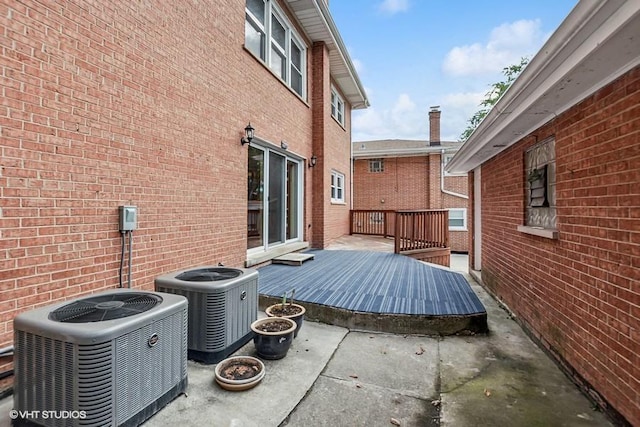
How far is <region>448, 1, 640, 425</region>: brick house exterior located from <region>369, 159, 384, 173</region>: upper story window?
13232mm

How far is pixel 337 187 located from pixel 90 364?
1079 centimetres

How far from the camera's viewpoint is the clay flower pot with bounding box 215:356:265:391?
8.48 ft

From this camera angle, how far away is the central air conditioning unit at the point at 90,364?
1856 mm

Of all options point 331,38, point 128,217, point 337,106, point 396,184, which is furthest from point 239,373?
point 396,184

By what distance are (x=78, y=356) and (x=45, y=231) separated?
4.59ft

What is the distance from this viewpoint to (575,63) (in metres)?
2.25

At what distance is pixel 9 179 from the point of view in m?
2.45

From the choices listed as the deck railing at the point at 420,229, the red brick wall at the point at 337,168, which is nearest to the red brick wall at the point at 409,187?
the red brick wall at the point at 337,168

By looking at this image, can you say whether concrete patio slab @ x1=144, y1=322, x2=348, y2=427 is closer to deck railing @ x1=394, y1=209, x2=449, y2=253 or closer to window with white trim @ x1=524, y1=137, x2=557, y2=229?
window with white trim @ x1=524, y1=137, x2=557, y2=229

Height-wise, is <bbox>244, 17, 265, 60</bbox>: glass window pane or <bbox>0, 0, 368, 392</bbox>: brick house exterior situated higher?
<bbox>244, 17, 265, 60</bbox>: glass window pane

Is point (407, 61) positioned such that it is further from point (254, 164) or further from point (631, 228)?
point (631, 228)

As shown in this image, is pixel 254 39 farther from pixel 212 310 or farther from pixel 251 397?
pixel 251 397

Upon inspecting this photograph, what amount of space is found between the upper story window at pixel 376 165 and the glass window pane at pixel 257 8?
1193 cm

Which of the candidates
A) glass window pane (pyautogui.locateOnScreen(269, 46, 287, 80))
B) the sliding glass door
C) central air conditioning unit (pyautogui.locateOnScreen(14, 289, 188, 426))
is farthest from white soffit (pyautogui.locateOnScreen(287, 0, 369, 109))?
central air conditioning unit (pyautogui.locateOnScreen(14, 289, 188, 426))
